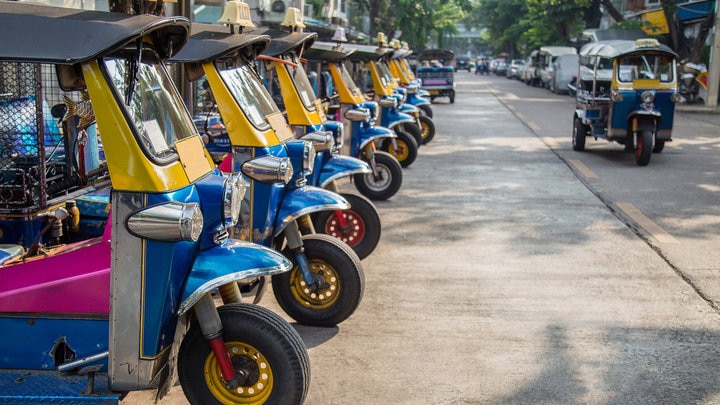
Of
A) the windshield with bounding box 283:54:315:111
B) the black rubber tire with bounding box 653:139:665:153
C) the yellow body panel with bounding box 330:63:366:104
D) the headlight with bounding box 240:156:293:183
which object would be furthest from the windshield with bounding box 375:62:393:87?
the headlight with bounding box 240:156:293:183

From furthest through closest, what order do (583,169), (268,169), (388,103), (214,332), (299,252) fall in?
(583,169) < (388,103) < (299,252) < (268,169) < (214,332)

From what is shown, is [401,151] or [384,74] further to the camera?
[384,74]

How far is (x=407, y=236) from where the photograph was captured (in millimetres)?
8648

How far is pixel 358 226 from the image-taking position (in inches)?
284

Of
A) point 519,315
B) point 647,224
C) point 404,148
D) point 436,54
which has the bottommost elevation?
point 519,315

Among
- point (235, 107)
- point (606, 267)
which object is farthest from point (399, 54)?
point (235, 107)

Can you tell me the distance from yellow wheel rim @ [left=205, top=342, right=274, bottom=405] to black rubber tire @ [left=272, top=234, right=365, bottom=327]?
1.67 metres

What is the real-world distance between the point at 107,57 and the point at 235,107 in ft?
6.44

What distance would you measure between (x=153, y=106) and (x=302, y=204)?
72.1 inches

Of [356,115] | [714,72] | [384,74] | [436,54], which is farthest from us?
[436,54]

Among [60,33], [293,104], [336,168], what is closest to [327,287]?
[336,168]

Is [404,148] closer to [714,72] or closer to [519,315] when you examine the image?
[519,315]

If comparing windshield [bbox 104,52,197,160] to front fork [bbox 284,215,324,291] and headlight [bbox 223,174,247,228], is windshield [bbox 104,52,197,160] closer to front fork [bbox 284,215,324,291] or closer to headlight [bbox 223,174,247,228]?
headlight [bbox 223,174,247,228]

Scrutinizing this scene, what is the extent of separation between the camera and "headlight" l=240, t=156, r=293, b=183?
5.28 metres
